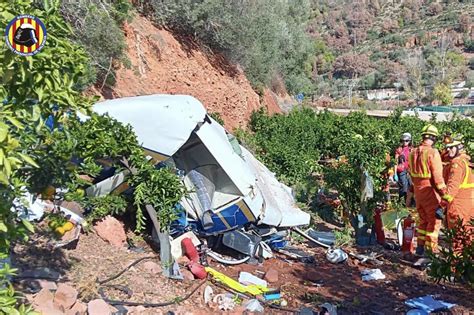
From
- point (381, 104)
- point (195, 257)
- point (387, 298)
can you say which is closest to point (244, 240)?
point (195, 257)

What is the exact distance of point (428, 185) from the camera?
23.5 ft

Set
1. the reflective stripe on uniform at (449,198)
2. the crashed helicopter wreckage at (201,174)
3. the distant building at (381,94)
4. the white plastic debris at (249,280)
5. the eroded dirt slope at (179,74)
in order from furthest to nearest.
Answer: the distant building at (381,94) → the eroded dirt slope at (179,74) → the crashed helicopter wreckage at (201,174) → the reflective stripe on uniform at (449,198) → the white plastic debris at (249,280)

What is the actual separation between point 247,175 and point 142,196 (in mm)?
1493

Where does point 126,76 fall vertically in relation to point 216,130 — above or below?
below

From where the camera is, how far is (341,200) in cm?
975

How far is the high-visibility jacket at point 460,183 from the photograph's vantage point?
6586mm

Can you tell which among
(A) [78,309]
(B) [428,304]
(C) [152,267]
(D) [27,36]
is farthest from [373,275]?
(D) [27,36]

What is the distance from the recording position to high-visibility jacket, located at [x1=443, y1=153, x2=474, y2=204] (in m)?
6.59

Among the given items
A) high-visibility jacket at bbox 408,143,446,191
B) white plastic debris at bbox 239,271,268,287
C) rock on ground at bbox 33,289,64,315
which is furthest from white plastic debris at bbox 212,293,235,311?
high-visibility jacket at bbox 408,143,446,191

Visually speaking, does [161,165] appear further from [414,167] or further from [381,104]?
[381,104]

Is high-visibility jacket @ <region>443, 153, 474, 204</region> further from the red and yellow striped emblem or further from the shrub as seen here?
the shrub

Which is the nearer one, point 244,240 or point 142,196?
point 142,196

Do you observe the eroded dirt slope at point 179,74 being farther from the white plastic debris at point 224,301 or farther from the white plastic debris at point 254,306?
the white plastic debris at point 254,306

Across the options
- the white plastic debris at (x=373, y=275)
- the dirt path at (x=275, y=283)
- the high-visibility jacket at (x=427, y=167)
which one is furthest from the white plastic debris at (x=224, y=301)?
the high-visibility jacket at (x=427, y=167)
